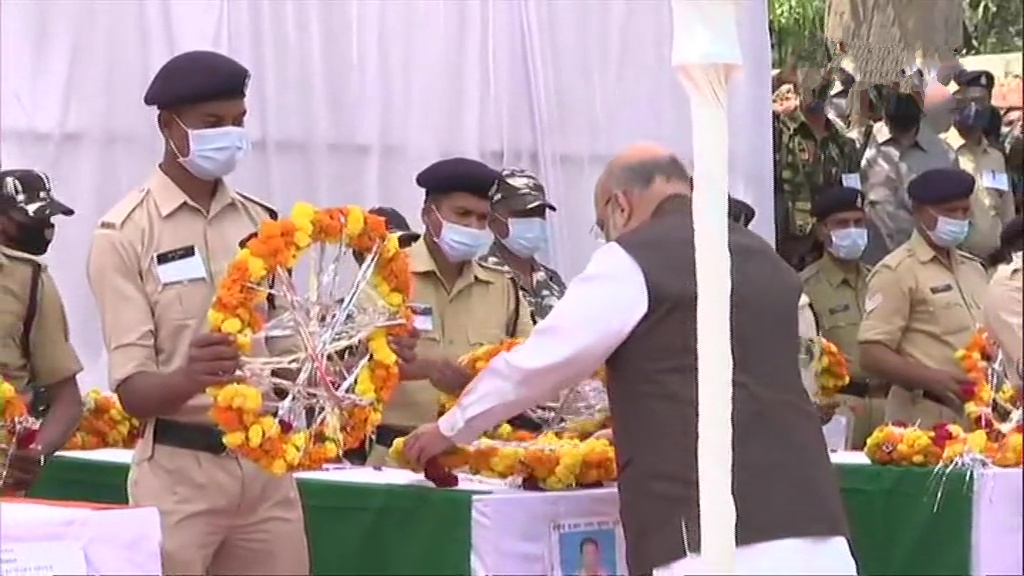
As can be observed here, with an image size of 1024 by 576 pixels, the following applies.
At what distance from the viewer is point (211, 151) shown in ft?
14.2

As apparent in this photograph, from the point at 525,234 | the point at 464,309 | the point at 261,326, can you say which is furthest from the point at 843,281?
the point at 261,326

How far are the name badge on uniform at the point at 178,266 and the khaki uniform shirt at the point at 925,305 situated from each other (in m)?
3.26

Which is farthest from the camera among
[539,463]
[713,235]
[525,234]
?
[525,234]

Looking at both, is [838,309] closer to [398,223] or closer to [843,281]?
[843,281]

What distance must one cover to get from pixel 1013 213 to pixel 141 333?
3893 mm

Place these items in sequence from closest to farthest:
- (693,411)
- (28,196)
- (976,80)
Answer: (693,411) < (28,196) < (976,80)

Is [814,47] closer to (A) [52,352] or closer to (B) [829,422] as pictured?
(A) [52,352]

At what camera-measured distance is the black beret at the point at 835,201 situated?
673cm

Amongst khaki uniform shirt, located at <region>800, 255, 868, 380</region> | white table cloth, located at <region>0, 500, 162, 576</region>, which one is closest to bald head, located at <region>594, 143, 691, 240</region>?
white table cloth, located at <region>0, 500, 162, 576</region>

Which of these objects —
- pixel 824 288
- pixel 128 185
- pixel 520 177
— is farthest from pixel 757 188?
pixel 128 185

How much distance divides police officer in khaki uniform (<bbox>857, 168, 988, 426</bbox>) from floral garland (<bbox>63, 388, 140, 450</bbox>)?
274cm

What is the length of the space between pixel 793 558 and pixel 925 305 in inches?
141

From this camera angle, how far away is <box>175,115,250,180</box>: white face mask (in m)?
4.31

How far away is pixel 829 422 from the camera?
19.6 ft
